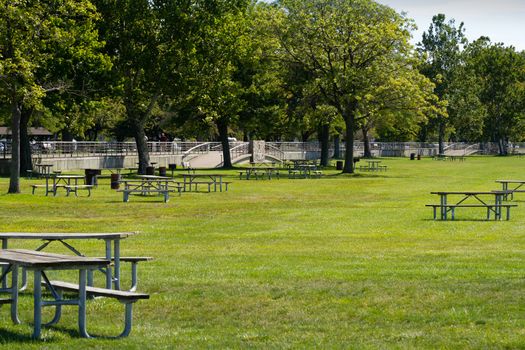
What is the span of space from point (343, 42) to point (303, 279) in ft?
159

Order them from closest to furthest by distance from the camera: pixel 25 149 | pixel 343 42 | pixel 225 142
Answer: pixel 25 149
pixel 343 42
pixel 225 142

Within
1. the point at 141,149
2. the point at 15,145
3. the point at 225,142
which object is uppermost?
the point at 15,145

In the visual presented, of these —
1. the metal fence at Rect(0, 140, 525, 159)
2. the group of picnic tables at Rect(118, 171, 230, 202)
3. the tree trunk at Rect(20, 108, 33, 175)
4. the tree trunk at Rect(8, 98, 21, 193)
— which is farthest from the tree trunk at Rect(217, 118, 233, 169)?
the tree trunk at Rect(8, 98, 21, 193)

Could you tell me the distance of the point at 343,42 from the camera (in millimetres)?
60875

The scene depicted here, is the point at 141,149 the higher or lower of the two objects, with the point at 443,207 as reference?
higher

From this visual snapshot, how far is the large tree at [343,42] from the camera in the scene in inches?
2353

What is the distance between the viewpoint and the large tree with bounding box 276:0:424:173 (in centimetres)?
5978

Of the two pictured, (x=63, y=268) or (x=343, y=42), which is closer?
(x=63, y=268)

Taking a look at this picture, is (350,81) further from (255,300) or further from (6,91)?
(255,300)

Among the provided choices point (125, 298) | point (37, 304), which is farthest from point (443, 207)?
point (37, 304)

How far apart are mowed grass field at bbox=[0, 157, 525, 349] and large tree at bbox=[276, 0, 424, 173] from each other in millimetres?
30433

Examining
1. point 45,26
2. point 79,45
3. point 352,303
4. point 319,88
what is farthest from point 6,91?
point 319,88

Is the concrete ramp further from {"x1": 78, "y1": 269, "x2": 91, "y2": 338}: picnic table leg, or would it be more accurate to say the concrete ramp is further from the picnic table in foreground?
{"x1": 78, "y1": 269, "x2": 91, "y2": 338}: picnic table leg

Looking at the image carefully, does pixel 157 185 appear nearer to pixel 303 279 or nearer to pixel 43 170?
pixel 43 170
